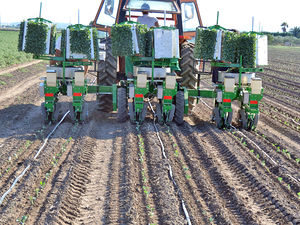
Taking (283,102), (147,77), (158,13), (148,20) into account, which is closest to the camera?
(147,77)

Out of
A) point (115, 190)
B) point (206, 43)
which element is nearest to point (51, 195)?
point (115, 190)

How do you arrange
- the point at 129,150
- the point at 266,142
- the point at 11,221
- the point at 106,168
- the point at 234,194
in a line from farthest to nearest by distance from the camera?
the point at 266,142, the point at 129,150, the point at 106,168, the point at 234,194, the point at 11,221

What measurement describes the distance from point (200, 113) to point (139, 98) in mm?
2403

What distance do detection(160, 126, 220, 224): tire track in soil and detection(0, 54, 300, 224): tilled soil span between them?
1 centimetres

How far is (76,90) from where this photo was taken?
934 cm

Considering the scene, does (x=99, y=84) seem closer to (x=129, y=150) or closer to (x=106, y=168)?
(x=129, y=150)

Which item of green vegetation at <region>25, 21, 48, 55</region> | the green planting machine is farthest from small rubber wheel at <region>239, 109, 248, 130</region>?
green vegetation at <region>25, 21, 48, 55</region>

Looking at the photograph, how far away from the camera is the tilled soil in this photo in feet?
16.9

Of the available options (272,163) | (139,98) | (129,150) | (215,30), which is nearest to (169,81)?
(139,98)

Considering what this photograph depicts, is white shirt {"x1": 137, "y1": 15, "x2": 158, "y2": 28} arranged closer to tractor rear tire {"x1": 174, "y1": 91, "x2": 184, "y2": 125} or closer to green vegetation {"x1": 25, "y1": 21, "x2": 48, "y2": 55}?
tractor rear tire {"x1": 174, "y1": 91, "x2": 184, "y2": 125}

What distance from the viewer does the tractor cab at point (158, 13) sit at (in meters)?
10.8

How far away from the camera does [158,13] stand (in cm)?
1098

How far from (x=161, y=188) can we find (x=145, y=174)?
62 centimetres

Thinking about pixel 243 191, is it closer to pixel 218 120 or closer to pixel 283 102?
pixel 218 120
